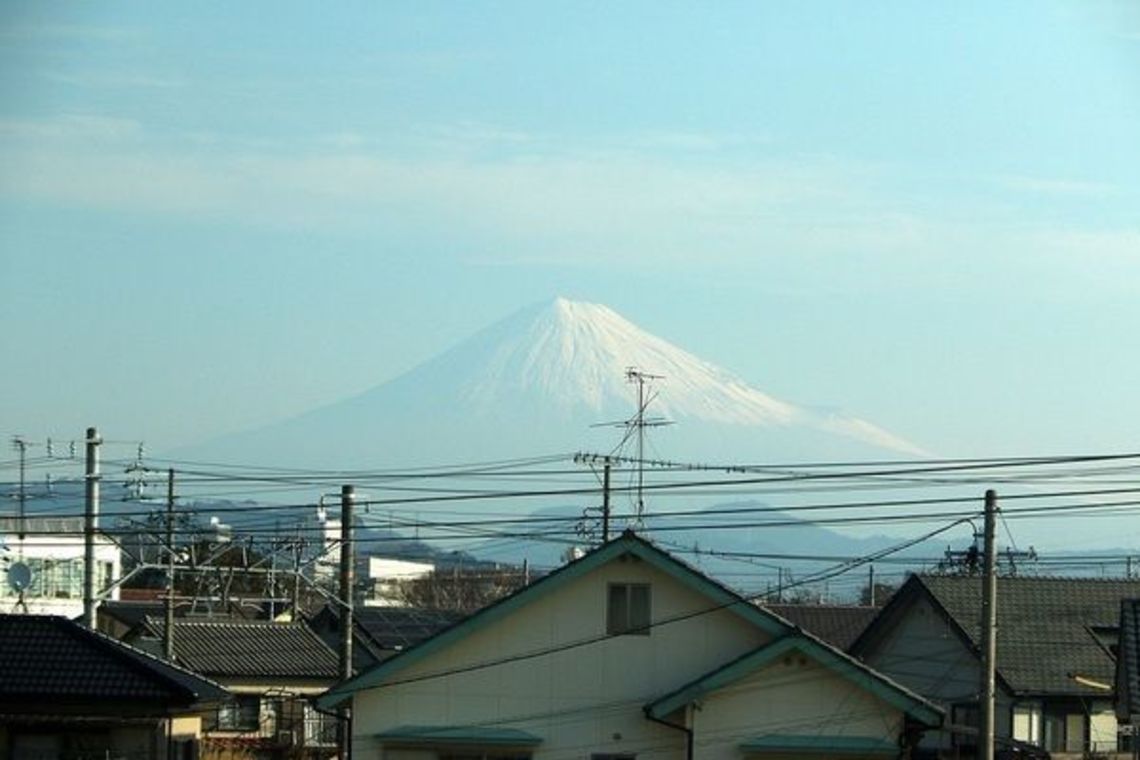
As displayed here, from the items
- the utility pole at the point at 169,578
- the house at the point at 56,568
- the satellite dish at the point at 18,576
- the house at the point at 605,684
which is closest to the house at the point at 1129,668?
the house at the point at 605,684

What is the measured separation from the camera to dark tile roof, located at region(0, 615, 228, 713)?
31.0m

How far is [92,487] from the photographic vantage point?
4319 cm

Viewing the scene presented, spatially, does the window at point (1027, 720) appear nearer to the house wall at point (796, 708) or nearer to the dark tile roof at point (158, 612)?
the house wall at point (796, 708)

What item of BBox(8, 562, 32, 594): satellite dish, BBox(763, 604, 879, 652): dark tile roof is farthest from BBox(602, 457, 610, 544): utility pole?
BBox(763, 604, 879, 652): dark tile roof

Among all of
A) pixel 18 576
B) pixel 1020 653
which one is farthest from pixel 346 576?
pixel 1020 653

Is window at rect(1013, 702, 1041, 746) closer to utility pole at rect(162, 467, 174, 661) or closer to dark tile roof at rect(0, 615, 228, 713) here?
utility pole at rect(162, 467, 174, 661)

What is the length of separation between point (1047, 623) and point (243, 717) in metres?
18.0

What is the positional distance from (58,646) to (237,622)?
22.6m

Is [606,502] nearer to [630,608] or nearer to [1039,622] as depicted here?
[1039,622]

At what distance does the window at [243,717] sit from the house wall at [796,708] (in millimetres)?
21803

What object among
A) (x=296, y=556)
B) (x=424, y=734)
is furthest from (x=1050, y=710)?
(x=424, y=734)

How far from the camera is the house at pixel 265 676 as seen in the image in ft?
157

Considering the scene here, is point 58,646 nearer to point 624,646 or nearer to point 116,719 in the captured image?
point 116,719

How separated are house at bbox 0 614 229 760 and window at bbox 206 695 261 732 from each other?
16.2 meters
